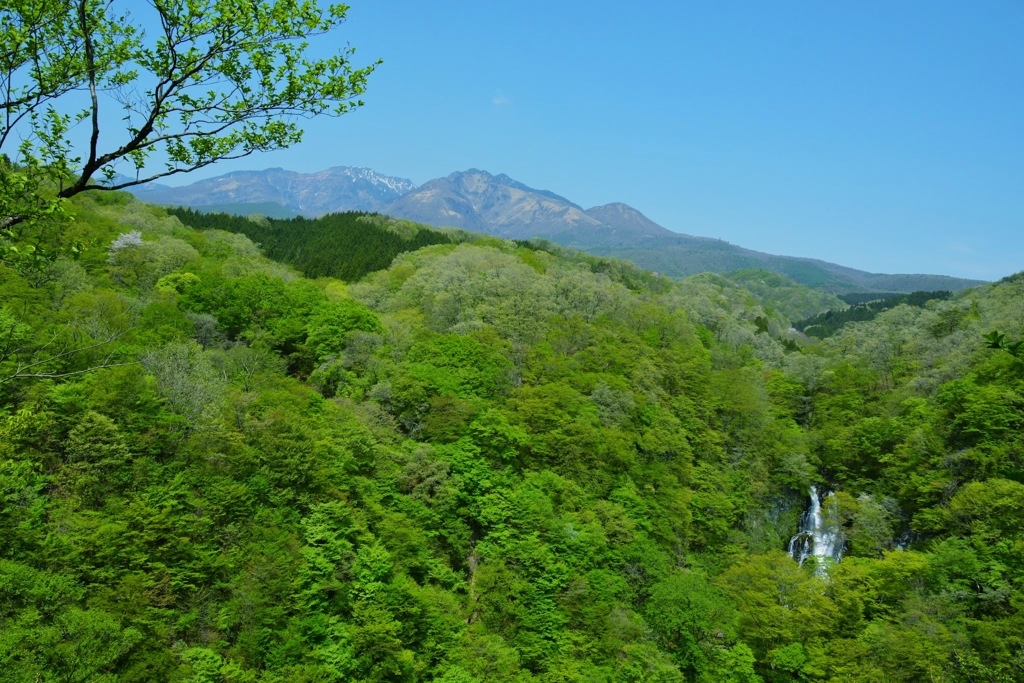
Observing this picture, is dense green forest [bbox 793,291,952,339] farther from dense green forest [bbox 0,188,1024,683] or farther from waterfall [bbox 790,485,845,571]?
waterfall [bbox 790,485,845,571]

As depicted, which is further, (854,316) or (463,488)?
(854,316)

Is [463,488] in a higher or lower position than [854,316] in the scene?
lower

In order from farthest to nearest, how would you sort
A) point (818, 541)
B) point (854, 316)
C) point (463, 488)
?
point (854, 316) → point (818, 541) → point (463, 488)

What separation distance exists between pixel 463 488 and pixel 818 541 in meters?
27.8

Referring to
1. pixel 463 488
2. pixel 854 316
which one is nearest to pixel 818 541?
pixel 463 488

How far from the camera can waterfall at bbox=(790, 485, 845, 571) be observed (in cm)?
4344

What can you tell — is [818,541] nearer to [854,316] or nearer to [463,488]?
[463,488]

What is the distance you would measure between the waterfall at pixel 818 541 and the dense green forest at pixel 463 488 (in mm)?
905

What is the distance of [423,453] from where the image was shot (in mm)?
34781

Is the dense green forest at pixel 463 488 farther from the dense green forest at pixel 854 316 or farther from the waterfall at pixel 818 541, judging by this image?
the dense green forest at pixel 854 316

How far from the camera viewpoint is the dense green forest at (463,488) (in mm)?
21688

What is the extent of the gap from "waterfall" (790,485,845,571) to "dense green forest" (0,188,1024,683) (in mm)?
905

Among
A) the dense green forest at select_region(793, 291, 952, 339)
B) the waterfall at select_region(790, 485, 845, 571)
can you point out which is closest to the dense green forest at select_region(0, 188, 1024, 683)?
the waterfall at select_region(790, 485, 845, 571)

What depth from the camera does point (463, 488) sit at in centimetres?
3525
